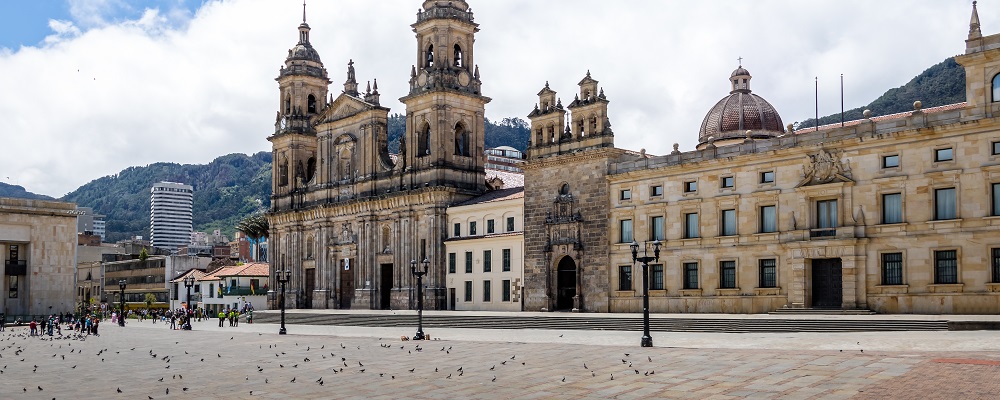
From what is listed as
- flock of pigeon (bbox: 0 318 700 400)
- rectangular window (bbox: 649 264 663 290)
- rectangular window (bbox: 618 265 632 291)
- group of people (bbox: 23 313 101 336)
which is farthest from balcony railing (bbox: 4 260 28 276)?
rectangular window (bbox: 649 264 663 290)

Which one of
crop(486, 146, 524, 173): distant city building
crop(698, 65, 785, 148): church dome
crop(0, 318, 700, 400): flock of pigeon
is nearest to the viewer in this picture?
crop(0, 318, 700, 400): flock of pigeon

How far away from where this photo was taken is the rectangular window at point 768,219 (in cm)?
4331

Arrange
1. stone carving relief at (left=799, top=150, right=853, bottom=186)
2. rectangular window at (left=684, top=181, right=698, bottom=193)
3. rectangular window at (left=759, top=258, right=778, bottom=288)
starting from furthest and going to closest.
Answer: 1. rectangular window at (left=684, top=181, right=698, bottom=193)
2. rectangular window at (left=759, top=258, right=778, bottom=288)
3. stone carving relief at (left=799, top=150, right=853, bottom=186)

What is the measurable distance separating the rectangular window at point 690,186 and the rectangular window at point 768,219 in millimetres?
3669

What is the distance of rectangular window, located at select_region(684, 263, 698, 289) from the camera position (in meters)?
46.6

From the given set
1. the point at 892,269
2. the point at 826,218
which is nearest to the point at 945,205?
the point at 892,269

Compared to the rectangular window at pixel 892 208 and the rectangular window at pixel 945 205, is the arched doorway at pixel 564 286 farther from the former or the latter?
the rectangular window at pixel 945 205

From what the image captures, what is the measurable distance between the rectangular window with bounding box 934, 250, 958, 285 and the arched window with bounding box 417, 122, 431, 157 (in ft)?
115

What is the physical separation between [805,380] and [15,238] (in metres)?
62.5

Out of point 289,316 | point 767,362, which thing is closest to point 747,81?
point 289,316

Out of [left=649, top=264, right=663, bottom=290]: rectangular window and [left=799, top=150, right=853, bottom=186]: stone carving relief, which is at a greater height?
[left=799, top=150, right=853, bottom=186]: stone carving relief

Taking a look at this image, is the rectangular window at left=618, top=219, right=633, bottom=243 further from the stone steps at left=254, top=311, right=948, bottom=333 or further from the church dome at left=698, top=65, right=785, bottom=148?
the church dome at left=698, top=65, right=785, bottom=148

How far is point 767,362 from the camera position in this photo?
2177 centimetres

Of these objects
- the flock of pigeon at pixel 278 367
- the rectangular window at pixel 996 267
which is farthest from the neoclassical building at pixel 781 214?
the flock of pigeon at pixel 278 367
